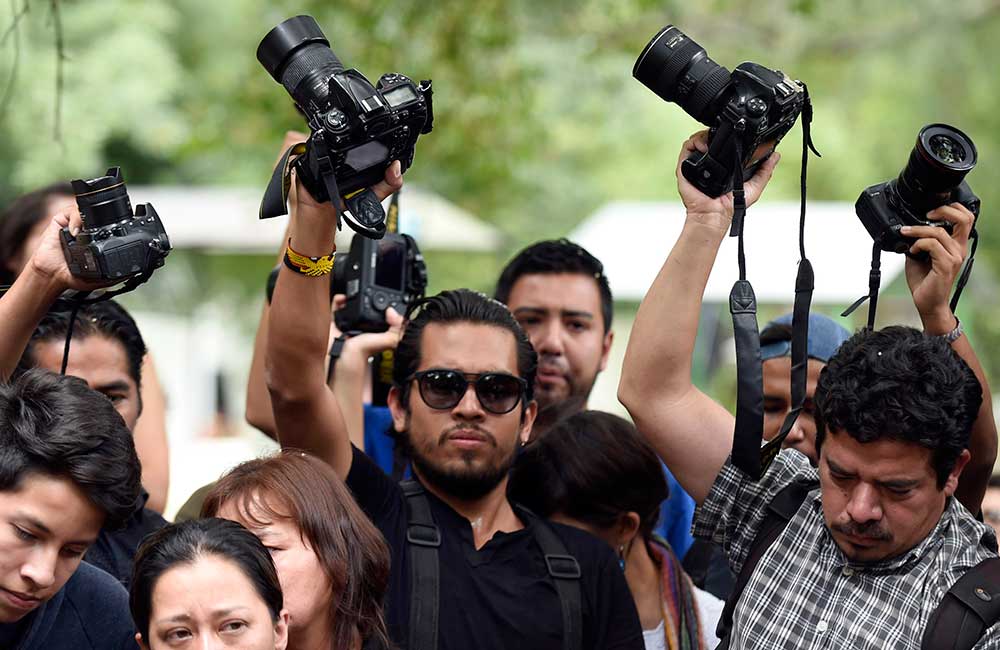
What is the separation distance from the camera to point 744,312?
134 inches

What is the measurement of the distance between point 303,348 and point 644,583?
1364mm

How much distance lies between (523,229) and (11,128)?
5.81 meters

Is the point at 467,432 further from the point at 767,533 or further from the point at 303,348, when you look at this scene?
the point at 767,533

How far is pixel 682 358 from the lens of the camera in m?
3.43

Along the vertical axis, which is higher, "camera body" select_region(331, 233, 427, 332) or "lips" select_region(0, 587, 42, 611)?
"camera body" select_region(331, 233, 427, 332)

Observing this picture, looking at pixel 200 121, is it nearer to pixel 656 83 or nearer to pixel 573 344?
pixel 573 344

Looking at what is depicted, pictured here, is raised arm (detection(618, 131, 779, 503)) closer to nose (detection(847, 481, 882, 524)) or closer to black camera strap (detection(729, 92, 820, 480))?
black camera strap (detection(729, 92, 820, 480))

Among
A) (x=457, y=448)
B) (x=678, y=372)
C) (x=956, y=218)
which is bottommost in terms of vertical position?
(x=457, y=448)

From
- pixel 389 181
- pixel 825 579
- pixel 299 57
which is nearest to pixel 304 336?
pixel 389 181

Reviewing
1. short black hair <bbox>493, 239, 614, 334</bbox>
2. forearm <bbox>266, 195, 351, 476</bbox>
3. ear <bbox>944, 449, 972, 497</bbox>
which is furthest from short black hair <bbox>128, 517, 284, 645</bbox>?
short black hair <bbox>493, 239, 614, 334</bbox>

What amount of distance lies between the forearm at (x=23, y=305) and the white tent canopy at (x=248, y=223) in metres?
8.38

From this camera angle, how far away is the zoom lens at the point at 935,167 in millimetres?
3369

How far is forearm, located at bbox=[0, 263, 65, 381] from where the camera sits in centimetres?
320

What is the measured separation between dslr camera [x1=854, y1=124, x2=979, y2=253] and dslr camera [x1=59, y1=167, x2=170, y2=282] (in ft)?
5.68
